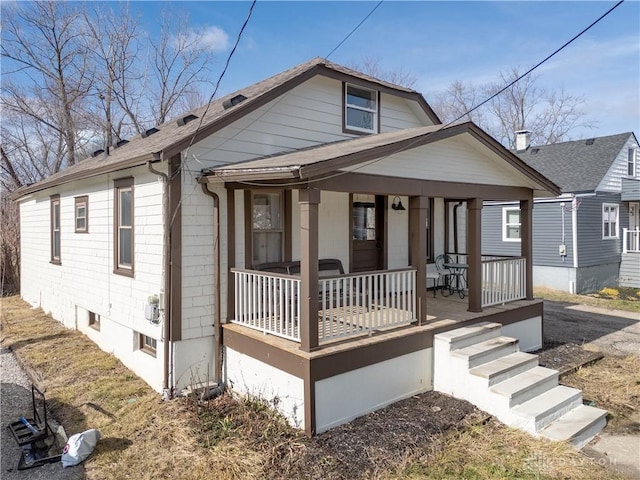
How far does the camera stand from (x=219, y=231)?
620 cm

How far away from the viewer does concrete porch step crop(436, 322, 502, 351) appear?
6.11 m

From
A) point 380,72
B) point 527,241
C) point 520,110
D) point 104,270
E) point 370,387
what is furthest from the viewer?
point 520,110

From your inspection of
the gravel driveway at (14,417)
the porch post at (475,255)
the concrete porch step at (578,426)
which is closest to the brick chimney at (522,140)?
the porch post at (475,255)

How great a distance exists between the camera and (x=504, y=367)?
578 centimetres

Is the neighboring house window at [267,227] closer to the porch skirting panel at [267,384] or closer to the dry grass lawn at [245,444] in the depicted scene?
the porch skirting panel at [267,384]

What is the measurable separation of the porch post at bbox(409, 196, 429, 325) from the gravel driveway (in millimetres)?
4572

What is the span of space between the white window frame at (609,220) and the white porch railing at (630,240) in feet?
1.34

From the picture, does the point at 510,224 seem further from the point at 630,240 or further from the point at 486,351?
the point at 486,351

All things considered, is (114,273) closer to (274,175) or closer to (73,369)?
(73,369)

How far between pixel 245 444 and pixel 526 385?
11.6 feet

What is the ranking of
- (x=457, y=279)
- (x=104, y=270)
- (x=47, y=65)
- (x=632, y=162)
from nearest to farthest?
(x=104, y=270) < (x=457, y=279) < (x=632, y=162) < (x=47, y=65)

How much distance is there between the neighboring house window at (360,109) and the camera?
327 inches

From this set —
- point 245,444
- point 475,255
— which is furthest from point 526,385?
point 245,444

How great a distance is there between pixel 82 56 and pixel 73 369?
60.2 feet
